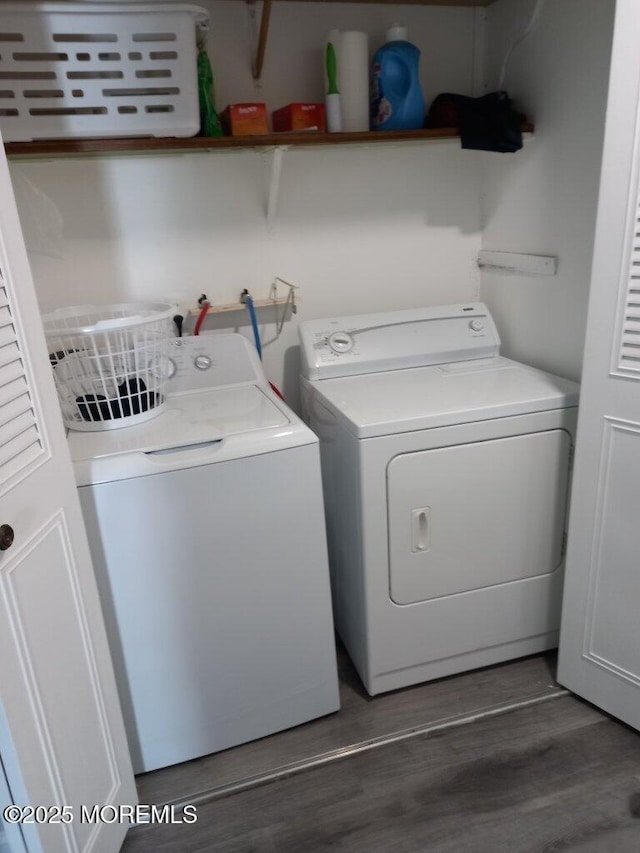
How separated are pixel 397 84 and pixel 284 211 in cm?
54

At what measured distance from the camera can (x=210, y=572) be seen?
5.12ft

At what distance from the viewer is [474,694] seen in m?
1.89

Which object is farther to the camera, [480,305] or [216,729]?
[480,305]

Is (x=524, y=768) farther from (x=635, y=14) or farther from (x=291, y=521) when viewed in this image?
(x=635, y=14)

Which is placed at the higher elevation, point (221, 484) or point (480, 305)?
point (480, 305)

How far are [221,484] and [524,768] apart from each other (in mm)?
1100

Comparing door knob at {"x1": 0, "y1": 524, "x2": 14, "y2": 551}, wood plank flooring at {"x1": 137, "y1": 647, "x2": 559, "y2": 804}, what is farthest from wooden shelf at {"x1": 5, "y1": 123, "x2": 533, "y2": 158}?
wood plank flooring at {"x1": 137, "y1": 647, "x2": 559, "y2": 804}

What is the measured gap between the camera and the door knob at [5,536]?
1028mm

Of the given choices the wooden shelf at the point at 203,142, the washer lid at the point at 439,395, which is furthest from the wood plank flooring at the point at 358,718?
the wooden shelf at the point at 203,142

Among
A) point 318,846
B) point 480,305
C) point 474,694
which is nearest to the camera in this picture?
point 318,846

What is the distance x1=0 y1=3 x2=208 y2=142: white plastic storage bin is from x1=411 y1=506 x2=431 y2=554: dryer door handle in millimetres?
1227

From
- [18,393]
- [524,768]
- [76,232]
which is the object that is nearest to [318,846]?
[524,768]

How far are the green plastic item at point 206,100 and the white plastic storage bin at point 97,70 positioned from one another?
121 mm

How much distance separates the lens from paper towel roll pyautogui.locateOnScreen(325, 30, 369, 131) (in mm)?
1909
